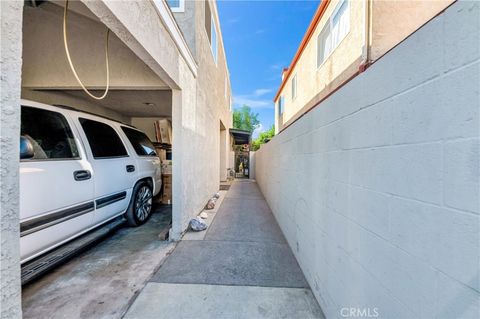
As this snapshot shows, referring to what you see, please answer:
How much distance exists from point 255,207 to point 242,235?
211cm

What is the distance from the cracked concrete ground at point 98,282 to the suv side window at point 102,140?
4.76ft

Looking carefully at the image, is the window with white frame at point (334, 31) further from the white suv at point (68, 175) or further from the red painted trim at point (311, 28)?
the white suv at point (68, 175)

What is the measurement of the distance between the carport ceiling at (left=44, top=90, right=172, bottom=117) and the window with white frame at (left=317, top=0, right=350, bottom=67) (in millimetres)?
4841

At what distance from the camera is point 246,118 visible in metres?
34.7

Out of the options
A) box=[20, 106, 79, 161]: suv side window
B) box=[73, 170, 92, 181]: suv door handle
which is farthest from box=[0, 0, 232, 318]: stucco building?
box=[73, 170, 92, 181]: suv door handle

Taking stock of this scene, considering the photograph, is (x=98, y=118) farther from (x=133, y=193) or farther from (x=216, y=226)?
(x=216, y=226)

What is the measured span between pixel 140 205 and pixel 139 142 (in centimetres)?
135

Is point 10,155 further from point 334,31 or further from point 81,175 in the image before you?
point 334,31

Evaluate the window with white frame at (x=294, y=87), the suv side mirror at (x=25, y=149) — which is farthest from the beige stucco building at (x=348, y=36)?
the suv side mirror at (x=25, y=149)

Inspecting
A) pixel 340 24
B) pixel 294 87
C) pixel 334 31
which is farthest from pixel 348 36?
pixel 294 87

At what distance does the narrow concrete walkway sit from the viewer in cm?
190

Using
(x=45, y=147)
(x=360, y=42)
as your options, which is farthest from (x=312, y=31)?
(x=45, y=147)

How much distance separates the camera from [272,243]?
3383 mm

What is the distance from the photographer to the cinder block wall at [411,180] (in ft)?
2.54
